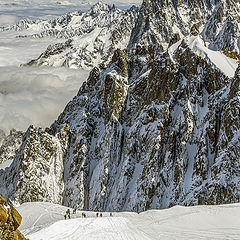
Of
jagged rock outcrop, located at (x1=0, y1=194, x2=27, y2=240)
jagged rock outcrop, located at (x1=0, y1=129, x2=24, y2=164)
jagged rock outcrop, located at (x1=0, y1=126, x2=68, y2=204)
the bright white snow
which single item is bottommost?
jagged rock outcrop, located at (x1=0, y1=129, x2=24, y2=164)

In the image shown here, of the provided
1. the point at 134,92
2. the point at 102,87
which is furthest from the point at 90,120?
the point at 134,92

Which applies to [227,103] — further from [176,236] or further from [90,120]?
[90,120]

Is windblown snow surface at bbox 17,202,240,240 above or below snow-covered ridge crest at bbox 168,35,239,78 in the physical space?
below

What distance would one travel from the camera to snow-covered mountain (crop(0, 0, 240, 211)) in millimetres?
58156

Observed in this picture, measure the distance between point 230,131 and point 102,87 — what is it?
61.6 meters

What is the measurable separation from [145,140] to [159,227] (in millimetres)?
51810

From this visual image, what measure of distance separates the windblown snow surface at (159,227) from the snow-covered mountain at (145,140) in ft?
61.4

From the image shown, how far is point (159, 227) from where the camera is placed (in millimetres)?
29766

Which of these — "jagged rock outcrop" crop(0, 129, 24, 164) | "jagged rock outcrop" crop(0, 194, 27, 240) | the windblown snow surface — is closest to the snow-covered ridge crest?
the windblown snow surface

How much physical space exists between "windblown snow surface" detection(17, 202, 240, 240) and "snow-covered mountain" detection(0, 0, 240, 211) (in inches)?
737

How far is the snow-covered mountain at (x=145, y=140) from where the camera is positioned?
58.2 metres

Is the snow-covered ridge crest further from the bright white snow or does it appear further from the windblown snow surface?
the windblown snow surface

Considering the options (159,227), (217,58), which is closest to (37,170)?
(159,227)

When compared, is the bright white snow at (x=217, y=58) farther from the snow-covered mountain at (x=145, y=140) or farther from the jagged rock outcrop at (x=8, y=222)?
the jagged rock outcrop at (x=8, y=222)
